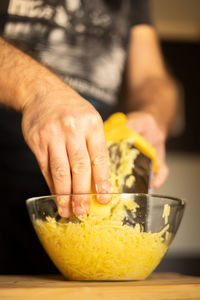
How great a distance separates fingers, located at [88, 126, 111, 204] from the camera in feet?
1.99

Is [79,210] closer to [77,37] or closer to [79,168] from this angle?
[79,168]

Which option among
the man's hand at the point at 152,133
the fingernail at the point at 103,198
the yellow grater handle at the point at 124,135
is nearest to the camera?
the fingernail at the point at 103,198

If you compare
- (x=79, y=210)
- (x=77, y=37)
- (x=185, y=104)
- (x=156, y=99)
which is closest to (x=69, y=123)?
(x=79, y=210)

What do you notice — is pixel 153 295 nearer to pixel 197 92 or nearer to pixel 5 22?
pixel 5 22

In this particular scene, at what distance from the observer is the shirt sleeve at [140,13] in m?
1.27

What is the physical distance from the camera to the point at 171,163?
270 cm

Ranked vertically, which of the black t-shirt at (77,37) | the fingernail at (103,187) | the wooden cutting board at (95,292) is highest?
the black t-shirt at (77,37)

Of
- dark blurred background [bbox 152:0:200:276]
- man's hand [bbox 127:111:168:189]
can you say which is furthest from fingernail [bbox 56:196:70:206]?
dark blurred background [bbox 152:0:200:276]

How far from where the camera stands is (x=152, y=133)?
1.02 metres

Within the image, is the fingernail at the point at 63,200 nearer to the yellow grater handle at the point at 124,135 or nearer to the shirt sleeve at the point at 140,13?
the yellow grater handle at the point at 124,135

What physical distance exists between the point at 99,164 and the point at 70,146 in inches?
2.2

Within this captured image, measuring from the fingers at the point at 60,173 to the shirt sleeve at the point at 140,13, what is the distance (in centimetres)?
82

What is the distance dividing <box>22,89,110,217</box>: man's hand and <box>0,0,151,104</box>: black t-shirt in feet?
1.38

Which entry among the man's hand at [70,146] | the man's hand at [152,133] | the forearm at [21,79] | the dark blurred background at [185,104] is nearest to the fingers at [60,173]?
the man's hand at [70,146]
